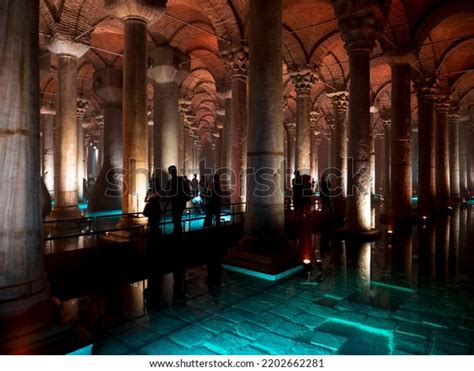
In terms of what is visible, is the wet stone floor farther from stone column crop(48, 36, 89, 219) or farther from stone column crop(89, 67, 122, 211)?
stone column crop(89, 67, 122, 211)

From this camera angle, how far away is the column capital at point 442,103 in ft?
54.3

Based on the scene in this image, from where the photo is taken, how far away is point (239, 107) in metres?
11.3

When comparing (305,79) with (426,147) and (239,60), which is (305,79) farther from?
(426,147)

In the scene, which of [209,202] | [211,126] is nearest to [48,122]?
[209,202]

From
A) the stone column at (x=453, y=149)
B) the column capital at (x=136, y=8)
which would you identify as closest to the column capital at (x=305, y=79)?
the column capital at (x=136, y=8)

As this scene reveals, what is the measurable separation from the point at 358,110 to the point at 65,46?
888cm

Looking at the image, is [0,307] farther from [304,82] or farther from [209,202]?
[304,82]

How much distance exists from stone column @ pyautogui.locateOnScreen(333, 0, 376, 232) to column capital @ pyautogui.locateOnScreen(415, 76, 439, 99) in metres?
7.12

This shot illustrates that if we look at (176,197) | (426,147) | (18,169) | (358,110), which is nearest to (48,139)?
(176,197)

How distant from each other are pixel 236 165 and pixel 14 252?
349 inches

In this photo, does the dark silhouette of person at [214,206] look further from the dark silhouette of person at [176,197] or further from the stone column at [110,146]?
the stone column at [110,146]

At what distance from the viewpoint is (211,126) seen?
39625mm

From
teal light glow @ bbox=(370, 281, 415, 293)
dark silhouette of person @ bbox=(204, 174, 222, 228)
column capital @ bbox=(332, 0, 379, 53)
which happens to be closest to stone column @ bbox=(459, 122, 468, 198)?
column capital @ bbox=(332, 0, 379, 53)

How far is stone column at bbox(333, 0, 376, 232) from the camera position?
8.72m
